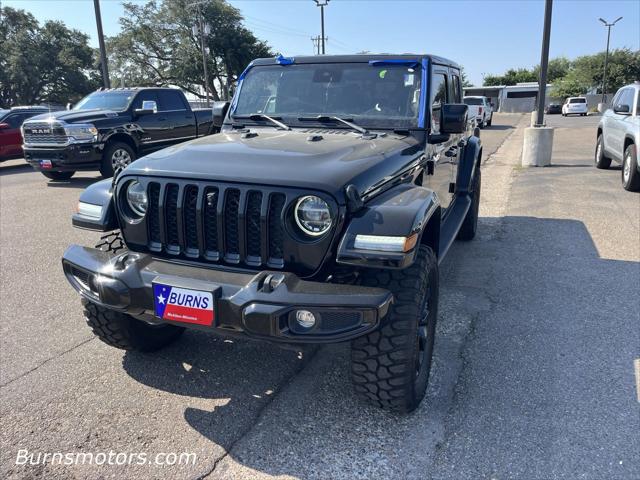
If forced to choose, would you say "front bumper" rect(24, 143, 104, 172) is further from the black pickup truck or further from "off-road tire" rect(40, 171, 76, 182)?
"off-road tire" rect(40, 171, 76, 182)

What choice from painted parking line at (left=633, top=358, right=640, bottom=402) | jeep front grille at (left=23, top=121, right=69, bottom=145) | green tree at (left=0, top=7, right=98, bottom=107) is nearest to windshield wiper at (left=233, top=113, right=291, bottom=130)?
painted parking line at (left=633, top=358, right=640, bottom=402)

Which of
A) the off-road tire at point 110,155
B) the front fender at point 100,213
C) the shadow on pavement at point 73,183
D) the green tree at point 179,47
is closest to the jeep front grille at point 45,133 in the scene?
the off-road tire at point 110,155

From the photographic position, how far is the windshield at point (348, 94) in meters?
3.68

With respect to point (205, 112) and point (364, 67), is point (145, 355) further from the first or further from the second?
point (205, 112)

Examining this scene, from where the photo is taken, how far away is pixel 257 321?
2289 millimetres

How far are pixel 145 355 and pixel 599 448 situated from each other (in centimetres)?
275

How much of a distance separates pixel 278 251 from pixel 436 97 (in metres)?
2.16

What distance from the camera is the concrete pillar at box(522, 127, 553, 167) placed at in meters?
11.8

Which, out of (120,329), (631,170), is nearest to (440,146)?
(120,329)

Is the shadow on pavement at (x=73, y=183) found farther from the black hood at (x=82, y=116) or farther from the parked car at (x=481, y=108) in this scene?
the parked car at (x=481, y=108)

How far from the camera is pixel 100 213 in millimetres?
2982

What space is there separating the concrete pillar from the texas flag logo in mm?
11233

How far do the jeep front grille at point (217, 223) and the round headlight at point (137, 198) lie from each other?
10 cm

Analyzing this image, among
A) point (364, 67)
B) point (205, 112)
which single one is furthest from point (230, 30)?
point (364, 67)
